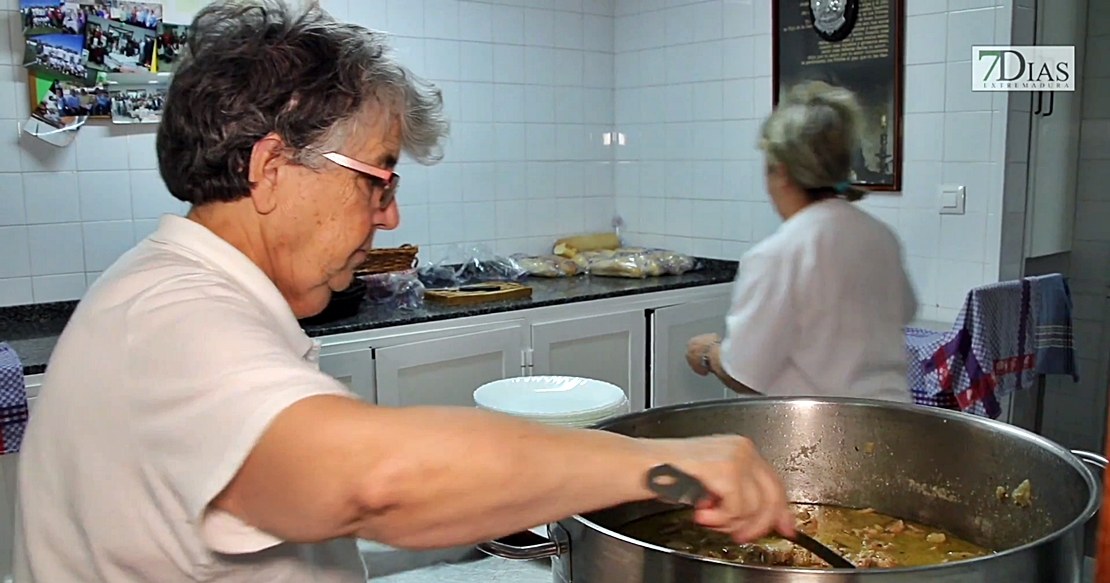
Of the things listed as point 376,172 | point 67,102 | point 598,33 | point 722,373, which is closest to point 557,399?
point 722,373

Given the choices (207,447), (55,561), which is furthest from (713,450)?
A: (55,561)

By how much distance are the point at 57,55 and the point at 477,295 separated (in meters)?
1.48

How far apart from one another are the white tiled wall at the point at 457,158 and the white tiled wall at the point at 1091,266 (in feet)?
6.25

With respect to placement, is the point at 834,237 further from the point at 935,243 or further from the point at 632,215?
the point at 632,215

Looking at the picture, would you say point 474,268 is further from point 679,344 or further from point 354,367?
point 354,367

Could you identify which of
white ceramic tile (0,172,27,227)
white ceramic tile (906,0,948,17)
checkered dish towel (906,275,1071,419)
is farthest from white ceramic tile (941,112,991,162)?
white ceramic tile (0,172,27,227)

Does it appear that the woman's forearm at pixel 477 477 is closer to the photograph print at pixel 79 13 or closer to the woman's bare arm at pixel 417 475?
the woman's bare arm at pixel 417 475

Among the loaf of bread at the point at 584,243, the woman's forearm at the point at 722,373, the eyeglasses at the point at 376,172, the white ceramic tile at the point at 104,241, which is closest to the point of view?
the eyeglasses at the point at 376,172

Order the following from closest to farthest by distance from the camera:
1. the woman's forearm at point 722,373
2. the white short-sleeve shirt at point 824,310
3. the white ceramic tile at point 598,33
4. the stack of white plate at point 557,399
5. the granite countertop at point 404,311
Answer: the stack of white plate at point 557,399
the white short-sleeve shirt at point 824,310
the woman's forearm at point 722,373
the granite countertop at point 404,311
the white ceramic tile at point 598,33

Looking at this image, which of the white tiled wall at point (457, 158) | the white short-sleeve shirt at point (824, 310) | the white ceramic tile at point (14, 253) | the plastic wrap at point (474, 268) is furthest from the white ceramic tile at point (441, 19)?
the white short-sleeve shirt at point (824, 310)

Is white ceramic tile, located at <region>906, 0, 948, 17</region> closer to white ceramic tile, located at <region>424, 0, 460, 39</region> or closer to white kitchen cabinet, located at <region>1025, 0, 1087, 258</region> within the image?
white kitchen cabinet, located at <region>1025, 0, 1087, 258</region>

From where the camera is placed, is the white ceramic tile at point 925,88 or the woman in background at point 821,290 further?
the white ceramic tile at point 925,88

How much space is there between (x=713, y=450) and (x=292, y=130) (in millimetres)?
493

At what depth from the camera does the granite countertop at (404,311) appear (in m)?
2.69
